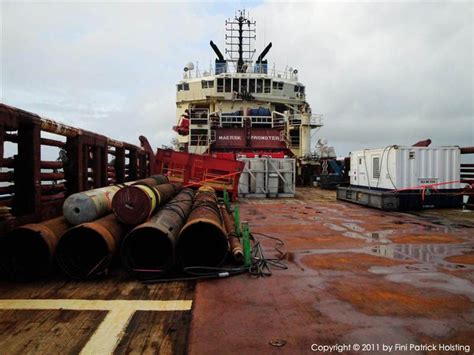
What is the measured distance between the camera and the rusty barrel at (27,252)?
15.8 feet

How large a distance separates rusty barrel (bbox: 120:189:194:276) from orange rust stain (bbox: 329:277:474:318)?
2.04m

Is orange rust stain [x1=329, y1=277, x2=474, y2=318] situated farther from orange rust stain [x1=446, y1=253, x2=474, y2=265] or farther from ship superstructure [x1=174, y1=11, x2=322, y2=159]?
ship superstructure [x1=174, y1=11, x2=322, y2=159]

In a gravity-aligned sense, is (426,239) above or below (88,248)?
below

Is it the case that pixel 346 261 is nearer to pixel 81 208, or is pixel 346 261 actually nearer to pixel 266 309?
pixel 266 309

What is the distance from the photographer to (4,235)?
487 cm

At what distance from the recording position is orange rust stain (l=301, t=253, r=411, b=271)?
18.0 ft

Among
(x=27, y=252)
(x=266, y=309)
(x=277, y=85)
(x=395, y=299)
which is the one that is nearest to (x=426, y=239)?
(x=395, y=299)

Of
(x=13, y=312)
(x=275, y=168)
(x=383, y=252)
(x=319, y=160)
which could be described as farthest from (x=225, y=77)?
(x=13, y=312)

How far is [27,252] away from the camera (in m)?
4.98

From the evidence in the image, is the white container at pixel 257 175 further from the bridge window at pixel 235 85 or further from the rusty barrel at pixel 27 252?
the rusty barrel at pixel 27 252

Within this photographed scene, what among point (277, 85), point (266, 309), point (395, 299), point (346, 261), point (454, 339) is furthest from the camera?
point (277, 85)

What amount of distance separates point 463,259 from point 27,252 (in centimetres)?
595

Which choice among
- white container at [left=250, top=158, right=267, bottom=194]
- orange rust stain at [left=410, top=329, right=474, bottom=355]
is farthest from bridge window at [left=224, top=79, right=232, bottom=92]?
orange rust stain at [left=410, top=329, right=474, bottom=355]

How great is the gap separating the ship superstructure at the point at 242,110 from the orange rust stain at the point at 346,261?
15.6 m
